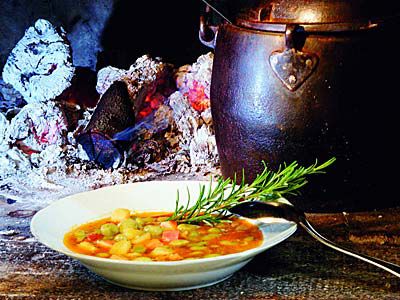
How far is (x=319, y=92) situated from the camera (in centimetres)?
192

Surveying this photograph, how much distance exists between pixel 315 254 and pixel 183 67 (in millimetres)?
1085

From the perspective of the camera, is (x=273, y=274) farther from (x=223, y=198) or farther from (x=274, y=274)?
(x=223, y=198)

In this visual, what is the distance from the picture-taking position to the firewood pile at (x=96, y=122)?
2.43 metres

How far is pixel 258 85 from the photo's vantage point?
1.97 metres

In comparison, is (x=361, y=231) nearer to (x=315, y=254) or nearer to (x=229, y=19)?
(x=315, y=254)

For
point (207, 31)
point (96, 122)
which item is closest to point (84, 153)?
point (96, 122)

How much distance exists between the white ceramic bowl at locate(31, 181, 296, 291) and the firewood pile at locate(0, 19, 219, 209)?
0.51 metres

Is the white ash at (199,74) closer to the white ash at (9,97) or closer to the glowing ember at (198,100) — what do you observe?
the glowing ember at (198,100)

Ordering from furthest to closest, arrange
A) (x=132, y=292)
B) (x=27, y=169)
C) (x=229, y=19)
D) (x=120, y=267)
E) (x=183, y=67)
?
(x=183, y=67) < (x=27, y=169) < (x=229, y=19) < (x=132, y=292) < (x=120, y=267)

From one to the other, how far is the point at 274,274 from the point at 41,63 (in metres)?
1.38

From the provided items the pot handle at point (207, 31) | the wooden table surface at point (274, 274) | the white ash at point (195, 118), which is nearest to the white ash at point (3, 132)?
the white ash at point (195, 118)

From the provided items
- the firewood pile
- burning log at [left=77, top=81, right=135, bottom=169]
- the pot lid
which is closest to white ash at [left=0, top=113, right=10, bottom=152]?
the firewood pile

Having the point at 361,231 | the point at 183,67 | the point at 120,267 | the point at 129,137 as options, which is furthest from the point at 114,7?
the point at 120,267

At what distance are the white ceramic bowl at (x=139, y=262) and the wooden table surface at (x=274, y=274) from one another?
0.05m
